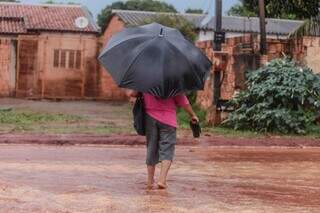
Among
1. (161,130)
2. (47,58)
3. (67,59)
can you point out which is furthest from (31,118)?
(67,59)

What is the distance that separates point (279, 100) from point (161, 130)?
9.19 meters

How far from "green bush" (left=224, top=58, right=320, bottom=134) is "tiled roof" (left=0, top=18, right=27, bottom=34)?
60.6 ft

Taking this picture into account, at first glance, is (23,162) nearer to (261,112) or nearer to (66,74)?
(261,112)

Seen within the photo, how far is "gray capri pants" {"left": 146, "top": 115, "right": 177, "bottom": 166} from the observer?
28.5ft

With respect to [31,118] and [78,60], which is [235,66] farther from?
[78,60]

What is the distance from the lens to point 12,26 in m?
34.7

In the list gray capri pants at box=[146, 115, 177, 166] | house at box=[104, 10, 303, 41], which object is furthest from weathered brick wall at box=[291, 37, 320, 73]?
house at box=[104, 10, 303, 41]

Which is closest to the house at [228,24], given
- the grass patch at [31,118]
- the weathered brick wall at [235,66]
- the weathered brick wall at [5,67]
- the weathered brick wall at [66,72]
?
the weathered brick wall at [66,72]

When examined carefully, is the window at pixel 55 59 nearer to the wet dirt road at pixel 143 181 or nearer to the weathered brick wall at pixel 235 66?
the weathered brick wall at pixel 235 66

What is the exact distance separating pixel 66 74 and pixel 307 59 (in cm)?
1586

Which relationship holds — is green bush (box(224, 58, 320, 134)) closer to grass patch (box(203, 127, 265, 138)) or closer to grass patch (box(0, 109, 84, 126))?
grass patch (box(203, 127, 265, 138))

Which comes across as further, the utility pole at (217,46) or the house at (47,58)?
the house at (47,58)

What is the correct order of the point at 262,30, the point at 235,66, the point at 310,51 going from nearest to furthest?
1. the point at 262,30
2. the point at 310,51
3. the point at 235,66

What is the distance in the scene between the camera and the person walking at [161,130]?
866 cm
